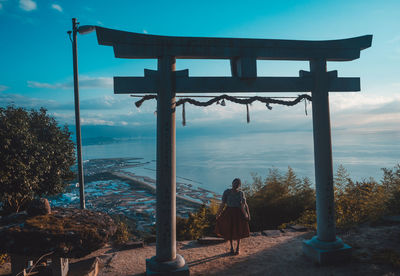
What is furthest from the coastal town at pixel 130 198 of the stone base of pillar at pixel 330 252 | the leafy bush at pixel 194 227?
the stone base of pillar at pixel 330 252

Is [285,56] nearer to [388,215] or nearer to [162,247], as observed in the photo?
[162,247]

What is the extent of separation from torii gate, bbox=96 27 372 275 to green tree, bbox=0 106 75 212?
5.23 meters

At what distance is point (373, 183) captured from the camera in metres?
8.94

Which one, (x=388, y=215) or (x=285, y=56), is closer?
(x=285, y=56)

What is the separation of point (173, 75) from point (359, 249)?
208 inches

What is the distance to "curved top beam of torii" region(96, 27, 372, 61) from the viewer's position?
425cm

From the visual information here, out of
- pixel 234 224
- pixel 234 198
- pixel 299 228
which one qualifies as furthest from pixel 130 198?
pixel 234 198

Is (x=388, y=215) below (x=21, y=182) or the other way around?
below

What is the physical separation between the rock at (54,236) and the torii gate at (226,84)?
1077 mm

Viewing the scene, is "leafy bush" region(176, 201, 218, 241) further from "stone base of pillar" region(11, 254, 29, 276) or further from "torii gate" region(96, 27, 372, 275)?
"stone base of pillar" region(11, 254, 29, 276)

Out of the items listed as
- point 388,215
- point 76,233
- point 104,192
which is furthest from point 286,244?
point 104,192

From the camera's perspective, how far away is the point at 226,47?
4652mm

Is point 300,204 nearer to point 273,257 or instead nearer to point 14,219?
point 273,257

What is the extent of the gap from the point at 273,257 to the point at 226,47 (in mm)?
4453
